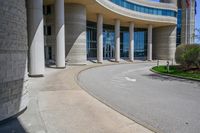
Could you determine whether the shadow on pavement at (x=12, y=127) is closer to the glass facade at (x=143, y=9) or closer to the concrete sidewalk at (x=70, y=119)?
the concrete sidewalk at (x=70, y=119)

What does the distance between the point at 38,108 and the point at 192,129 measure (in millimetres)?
5294

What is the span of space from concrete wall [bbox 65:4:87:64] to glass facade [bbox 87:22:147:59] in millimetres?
10489

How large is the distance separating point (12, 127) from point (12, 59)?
82.3 inches

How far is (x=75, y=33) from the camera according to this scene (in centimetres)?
3203

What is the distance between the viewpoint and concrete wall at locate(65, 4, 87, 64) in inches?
1236

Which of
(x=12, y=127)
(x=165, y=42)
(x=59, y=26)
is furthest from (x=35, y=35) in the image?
(x=165, y=42)

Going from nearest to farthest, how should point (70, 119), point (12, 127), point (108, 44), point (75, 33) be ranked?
point (12, 127)
point (70, 119)
point (75, 33)
point (108, 44)

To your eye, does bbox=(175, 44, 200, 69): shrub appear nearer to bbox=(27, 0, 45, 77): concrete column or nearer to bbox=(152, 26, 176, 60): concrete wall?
bbox=(27, 0, 45, 77): concrete column

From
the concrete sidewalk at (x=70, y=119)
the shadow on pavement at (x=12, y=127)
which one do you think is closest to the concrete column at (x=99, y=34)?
the concrete sidewalk at (x=70, y=119)

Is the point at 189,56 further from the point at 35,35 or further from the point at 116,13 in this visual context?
the point at 116,13

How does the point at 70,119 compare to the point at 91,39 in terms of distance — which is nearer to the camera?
the point at 70,119

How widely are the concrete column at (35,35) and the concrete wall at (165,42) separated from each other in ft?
139

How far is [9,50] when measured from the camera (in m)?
6.67

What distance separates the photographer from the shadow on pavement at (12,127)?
585cm
